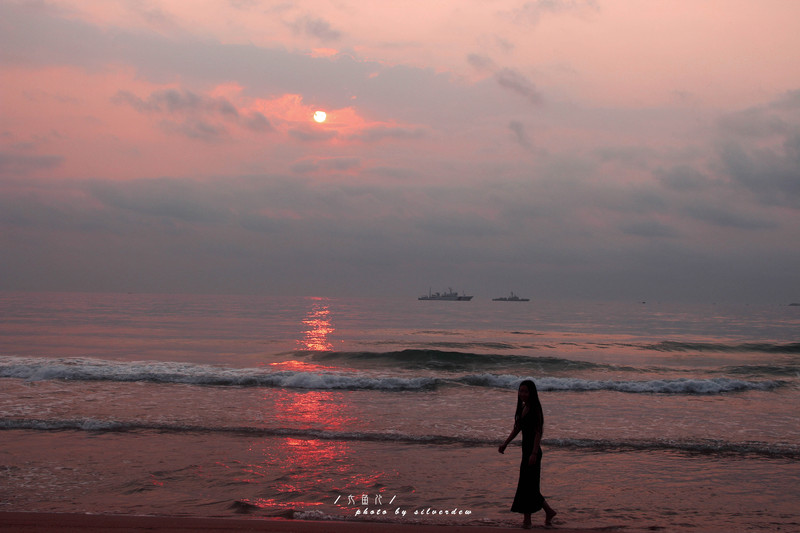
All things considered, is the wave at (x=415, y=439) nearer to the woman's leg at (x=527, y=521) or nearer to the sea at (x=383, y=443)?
the sea at (x=383, y=443)

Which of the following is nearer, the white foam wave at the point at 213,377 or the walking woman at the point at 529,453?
the walking woman at the point at 529,453

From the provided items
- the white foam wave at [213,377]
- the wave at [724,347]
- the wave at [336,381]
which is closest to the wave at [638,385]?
the wave at [336,381]

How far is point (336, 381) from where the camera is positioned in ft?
67.4

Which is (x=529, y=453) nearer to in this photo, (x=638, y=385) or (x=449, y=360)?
(x=638, y=385)

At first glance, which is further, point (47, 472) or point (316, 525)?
point (47, 472)

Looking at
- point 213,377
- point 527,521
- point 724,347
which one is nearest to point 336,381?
point 213,377

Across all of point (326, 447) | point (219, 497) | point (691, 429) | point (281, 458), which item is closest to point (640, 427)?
point (691, 429)

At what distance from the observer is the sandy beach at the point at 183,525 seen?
22.1ft

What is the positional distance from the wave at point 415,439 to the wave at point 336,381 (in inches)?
286

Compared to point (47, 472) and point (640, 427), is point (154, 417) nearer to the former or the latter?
point (47, 472)

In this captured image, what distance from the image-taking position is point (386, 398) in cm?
1783

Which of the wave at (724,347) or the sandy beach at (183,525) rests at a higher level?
the sandy beach at (183,525)

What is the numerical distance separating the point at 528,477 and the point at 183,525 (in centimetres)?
458

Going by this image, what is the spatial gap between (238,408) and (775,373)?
26.2 metres
